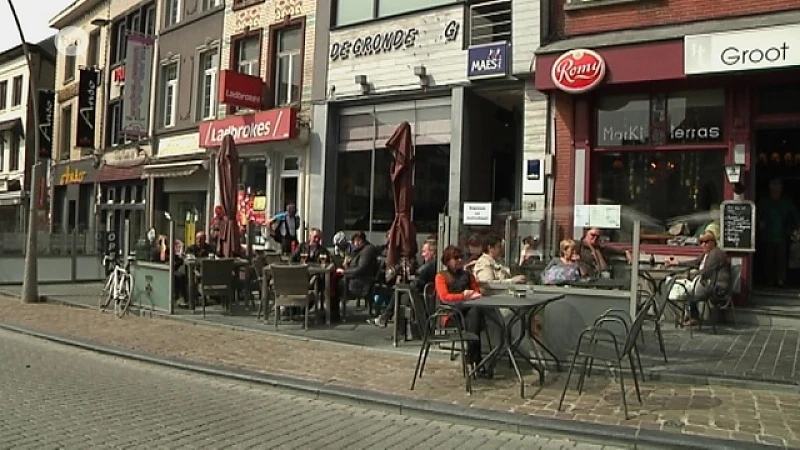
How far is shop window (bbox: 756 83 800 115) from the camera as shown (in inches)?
414

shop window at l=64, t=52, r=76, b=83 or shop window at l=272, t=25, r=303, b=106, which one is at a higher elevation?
shop window at l=64, t=52, r=76, b=83

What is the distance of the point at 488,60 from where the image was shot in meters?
13.2

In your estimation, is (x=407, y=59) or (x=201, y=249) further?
(x=407, y=59)

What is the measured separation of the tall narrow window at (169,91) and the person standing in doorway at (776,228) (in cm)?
1755

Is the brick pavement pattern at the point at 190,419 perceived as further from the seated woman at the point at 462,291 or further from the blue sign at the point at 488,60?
the blue sign at the point at 488,60

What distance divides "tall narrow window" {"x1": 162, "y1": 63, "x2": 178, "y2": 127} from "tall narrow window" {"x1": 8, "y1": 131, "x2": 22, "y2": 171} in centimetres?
1751

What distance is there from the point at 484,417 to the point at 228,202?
27.1 ft

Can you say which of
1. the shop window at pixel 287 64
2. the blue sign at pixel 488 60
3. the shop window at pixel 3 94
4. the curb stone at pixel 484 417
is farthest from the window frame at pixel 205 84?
the shop window at pixel 3 94

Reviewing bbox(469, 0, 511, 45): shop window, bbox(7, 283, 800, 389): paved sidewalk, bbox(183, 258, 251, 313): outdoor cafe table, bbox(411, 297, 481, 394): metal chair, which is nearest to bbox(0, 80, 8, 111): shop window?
bbox(183, 258, 251, 313): outdoor cafe table

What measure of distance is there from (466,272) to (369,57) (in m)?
8.90

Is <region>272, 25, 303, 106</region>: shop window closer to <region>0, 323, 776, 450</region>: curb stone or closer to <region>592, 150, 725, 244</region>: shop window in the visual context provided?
<region>592, 150, 725, 244</region>: shop window

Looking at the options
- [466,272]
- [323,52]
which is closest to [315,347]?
[466,272]

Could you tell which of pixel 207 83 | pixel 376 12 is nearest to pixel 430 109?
pixel 376 12

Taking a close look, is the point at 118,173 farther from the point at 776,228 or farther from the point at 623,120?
the point at 776,228
